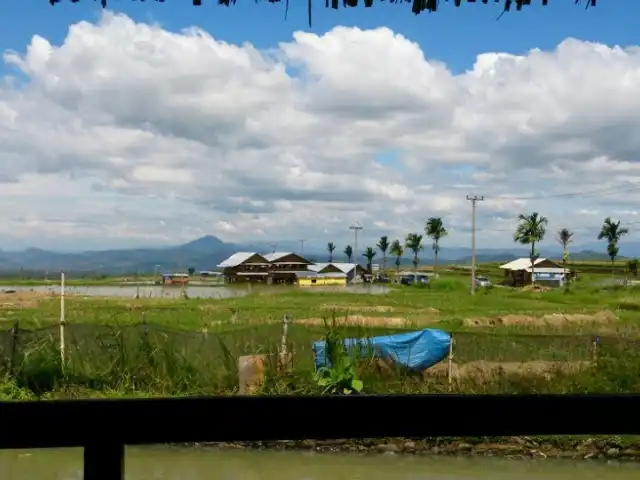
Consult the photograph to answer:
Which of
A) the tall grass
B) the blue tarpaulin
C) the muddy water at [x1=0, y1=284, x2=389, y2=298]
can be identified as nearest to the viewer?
the tall grass

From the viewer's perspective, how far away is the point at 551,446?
366 inches

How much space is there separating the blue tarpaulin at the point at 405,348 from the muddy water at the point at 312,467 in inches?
54.9

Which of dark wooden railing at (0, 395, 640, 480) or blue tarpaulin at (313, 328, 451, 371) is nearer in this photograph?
dark wooden railing at (0, 395, 640, 480)

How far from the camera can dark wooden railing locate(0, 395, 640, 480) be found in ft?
4.99

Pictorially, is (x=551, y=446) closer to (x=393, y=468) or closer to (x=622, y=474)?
(x=622, y=474)

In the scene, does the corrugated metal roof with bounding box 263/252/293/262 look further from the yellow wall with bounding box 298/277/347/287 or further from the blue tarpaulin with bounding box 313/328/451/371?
the blue tarpaulin with bounding box 313/328/451/371

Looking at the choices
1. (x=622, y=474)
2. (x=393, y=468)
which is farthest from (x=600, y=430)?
(x=622, y=474)

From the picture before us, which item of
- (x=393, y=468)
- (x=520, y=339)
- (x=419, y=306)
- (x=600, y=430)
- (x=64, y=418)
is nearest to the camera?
(x=64, y=418)

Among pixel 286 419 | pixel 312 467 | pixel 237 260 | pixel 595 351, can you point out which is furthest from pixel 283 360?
pixel 237 260

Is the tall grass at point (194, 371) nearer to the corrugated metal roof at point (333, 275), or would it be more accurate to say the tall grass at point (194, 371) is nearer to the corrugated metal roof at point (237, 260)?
the corrugated metal roof at point (237, 260)

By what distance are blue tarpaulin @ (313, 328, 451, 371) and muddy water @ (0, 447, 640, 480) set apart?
139cm

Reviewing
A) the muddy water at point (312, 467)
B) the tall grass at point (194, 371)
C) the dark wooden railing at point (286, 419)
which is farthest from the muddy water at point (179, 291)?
the dark wooden railing at point (286, 419)

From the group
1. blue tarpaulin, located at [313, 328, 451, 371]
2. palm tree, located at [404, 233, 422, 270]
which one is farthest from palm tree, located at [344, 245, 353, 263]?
blue tarpaulin, located at [313, 328, 451, 371]

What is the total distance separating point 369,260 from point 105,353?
3823 inches
